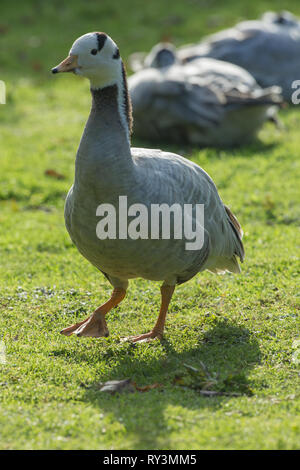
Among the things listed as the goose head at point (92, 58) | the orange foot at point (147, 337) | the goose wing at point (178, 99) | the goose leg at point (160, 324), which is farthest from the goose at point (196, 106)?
the goose head at point (92, 58)

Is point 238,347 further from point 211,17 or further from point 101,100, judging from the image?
point 211,17

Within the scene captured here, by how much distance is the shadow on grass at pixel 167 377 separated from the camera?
13.0 feet

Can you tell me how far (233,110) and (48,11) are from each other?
25.0 ft

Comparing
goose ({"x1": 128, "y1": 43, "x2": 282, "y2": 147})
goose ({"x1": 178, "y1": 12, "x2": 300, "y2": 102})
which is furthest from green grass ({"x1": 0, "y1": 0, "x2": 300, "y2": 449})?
goose ({"x1": 178, "y1": 12, "x2": 300, "y2": 102})

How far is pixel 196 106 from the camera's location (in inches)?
369

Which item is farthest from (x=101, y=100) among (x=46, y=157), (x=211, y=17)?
(x=211, y=17)

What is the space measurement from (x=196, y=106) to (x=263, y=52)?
8.66ft

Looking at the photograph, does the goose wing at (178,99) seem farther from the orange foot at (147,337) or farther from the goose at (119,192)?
the orange foot at (147,337)

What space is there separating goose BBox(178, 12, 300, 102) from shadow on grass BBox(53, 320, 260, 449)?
692cm

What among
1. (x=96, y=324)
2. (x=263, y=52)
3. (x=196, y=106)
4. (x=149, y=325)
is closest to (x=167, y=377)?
(x=96, y=324)

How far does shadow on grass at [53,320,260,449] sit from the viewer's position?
3961mm

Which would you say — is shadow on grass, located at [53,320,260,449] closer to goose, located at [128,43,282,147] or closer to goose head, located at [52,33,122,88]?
goose head, located at [52,33,122,88]

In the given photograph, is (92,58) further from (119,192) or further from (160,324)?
(160,324)

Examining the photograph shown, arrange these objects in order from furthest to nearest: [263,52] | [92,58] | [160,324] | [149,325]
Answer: [263,52] → [149,325] → [160,324] → [92,58]
